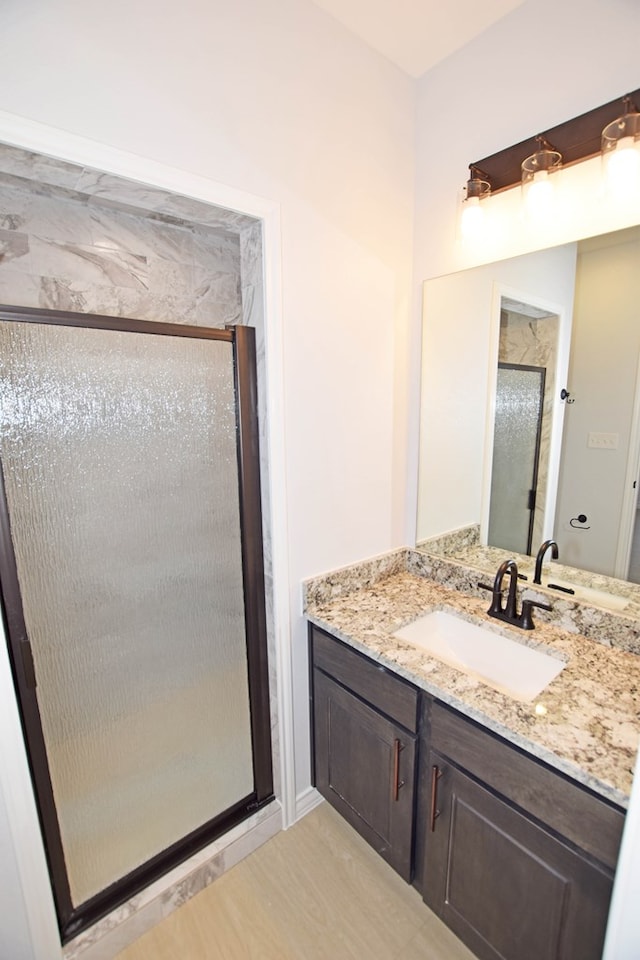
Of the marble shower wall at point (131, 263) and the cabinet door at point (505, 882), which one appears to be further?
the marble shower wall at point (131, 263)

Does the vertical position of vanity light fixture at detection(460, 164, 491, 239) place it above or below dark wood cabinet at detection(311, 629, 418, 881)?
above

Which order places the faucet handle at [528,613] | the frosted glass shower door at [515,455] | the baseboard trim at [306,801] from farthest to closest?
the baseboard trim at [306,801] → the frosted glass shower door at [515,455] → the faucet handle at [528,613]

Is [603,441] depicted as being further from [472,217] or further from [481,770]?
[481,770]

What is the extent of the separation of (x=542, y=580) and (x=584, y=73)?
1.56 metres

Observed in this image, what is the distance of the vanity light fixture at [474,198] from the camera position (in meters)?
1.44

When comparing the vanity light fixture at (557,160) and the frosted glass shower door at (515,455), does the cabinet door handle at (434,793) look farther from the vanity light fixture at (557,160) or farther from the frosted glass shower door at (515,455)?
the vanity light fixture at (557,160)

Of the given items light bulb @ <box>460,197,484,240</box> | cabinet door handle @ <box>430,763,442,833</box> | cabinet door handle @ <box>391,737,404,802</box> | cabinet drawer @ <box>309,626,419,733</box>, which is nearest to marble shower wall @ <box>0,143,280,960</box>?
cabinet drawer @ <box>309,626,419,733</box>

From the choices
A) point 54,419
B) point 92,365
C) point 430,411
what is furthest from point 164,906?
point 430,411

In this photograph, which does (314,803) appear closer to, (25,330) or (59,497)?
(59,497)

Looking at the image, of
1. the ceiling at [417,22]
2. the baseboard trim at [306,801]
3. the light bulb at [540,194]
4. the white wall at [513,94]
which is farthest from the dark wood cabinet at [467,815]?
the ceiling at [417,22]

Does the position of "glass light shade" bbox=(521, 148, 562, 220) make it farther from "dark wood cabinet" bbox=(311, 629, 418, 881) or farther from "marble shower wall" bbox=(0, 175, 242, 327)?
"dark wood cabinet" bbox=(311, 629, 418, 881)

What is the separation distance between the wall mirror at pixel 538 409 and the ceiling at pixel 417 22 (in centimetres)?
74

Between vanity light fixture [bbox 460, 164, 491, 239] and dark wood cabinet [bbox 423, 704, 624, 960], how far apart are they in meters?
1.59

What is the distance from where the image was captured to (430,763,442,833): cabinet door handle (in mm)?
1182
